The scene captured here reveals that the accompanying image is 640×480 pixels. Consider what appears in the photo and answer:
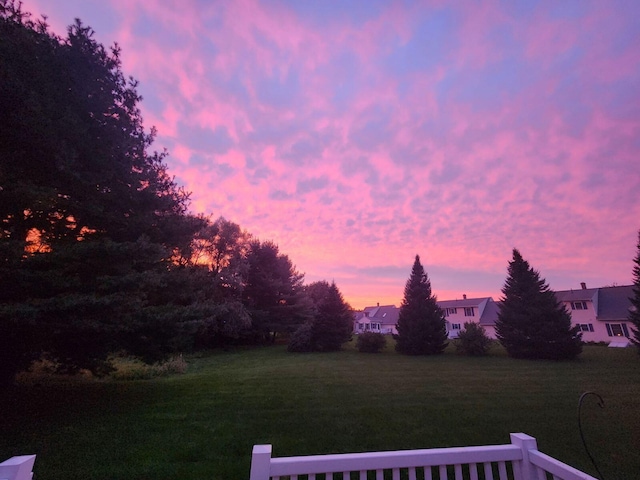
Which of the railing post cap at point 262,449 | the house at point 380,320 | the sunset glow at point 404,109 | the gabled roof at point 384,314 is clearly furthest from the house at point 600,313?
the railing post cap at point 262,449

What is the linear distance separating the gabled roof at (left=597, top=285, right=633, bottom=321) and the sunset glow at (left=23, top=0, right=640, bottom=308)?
44.1ft

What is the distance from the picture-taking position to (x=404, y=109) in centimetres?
1295

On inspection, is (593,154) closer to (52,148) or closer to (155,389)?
(52,148)

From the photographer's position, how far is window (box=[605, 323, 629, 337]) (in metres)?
27.3

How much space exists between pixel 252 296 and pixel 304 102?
22.4 metres

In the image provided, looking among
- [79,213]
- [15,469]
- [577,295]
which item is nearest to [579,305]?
[577,295]

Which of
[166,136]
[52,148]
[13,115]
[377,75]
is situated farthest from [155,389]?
[377,75]

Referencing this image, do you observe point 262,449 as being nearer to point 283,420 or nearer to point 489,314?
point 283,420

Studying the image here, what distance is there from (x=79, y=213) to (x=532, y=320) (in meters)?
25.3

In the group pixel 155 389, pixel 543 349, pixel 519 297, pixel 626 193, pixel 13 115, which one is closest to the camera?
pixel 13 115

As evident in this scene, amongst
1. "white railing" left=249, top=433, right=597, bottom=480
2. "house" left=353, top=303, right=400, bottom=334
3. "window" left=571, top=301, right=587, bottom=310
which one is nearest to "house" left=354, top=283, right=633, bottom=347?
"window" left=571, top=301, right=587, bottom=310

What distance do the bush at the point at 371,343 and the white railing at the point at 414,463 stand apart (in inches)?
854

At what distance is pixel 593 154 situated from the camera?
12.1m

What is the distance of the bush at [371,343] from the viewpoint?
23.2 metres
